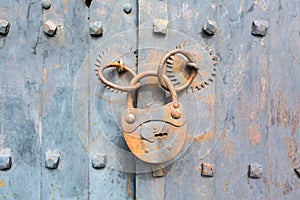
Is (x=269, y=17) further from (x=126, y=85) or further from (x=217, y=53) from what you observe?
(x=126, y=85)

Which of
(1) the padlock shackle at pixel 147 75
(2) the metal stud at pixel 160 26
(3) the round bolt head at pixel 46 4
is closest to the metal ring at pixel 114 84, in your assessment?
(1) the padlock shackle at pixel 147 75

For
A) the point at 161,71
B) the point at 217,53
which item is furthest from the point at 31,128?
the point at 217,53

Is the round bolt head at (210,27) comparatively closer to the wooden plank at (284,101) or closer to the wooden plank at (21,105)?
the wooden plank at (284,101)

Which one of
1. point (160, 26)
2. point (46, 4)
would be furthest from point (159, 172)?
point (46, 4)

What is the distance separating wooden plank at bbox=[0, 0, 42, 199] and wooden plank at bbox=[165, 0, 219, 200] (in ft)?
1.02

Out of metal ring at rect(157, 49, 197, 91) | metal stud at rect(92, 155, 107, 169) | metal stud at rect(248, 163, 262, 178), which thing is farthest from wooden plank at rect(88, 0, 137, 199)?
metal stud at rect(248, 163, 262, 178)

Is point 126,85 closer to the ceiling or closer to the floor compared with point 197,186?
closer to the ceiling

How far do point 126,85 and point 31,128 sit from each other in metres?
0.24

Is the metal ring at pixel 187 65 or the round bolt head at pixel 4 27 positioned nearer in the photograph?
the metal ring at pixel 187 65

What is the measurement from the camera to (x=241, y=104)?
3.12ft

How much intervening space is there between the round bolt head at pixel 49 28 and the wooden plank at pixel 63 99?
10mm

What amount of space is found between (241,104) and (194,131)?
0.13 metres

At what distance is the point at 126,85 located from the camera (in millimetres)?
920

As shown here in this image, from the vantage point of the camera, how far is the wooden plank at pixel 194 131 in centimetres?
93
